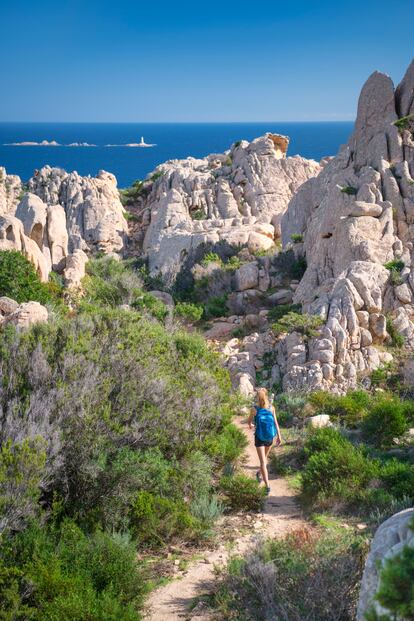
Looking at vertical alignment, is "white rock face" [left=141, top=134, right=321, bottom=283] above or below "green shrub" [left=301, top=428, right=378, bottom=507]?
above

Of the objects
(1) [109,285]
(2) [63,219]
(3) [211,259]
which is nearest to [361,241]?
(3) [211,259]

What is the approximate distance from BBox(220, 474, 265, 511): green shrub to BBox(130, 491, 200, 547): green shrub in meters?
1.21

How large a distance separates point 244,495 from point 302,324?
803cm

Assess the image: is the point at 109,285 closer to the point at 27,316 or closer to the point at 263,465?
the point at 27,316

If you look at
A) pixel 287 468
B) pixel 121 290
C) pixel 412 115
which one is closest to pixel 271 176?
pixel 412 115

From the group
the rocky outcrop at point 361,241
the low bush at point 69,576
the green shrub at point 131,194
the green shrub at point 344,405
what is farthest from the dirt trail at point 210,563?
the green shrub at point 131,194

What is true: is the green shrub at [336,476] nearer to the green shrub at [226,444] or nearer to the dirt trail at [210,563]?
the dirt trail at [210,563]

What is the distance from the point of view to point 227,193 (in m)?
42.3

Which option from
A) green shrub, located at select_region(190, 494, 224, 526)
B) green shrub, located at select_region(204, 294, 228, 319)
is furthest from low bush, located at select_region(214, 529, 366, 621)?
green shrub, located at select_region(204, 294, 228, 319)

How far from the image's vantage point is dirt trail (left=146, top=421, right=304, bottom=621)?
23.7 ft

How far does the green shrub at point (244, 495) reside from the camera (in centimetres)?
A: 991

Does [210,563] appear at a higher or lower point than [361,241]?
lower

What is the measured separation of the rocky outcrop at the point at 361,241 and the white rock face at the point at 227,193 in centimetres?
752

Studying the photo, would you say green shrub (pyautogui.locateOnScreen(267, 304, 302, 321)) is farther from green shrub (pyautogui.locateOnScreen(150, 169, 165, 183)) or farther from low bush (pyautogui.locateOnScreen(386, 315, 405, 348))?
green shrub (pyautogui.locateOnScreen(150, 169, 165, 183))
